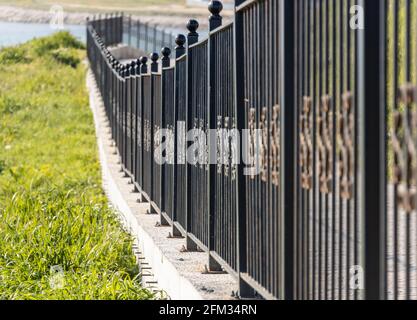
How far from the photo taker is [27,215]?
1119cm

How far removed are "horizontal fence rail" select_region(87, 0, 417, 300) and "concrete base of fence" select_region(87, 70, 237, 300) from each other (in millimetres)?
136

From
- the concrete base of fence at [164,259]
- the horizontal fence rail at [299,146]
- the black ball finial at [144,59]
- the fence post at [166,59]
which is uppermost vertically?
the black ball finial at [144,59]

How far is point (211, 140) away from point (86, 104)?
79.2 ft

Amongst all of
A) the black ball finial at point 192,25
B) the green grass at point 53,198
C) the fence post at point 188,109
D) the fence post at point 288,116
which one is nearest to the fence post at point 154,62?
the green grass at point 53,198

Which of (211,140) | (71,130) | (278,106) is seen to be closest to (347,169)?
(278,106)

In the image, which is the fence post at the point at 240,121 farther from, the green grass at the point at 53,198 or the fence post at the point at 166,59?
the fence post at the point at 166,59

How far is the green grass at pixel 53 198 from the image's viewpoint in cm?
823

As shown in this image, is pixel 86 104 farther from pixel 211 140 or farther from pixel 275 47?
pixel 275 47

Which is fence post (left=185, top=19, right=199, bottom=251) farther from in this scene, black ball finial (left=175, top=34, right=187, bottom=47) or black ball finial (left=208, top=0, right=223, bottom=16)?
black ball finial (left=208, top=0, right=223, bottom=16)

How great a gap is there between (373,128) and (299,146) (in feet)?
3.51

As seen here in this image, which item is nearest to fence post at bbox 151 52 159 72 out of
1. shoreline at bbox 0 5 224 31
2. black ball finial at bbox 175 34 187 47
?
black ball finial at bbox 175 34 187 47

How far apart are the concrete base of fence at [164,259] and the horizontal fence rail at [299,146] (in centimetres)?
14

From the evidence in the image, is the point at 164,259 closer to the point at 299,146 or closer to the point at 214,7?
the point at 214,7

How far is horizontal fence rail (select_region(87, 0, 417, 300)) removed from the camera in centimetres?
373
